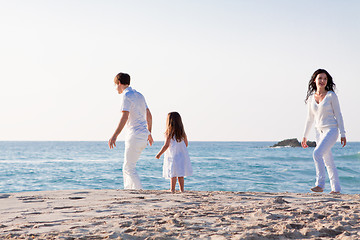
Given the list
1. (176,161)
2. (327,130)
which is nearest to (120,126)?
(176,161)

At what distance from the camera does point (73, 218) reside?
3.79m

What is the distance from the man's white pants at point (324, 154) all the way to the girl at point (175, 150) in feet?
6.57

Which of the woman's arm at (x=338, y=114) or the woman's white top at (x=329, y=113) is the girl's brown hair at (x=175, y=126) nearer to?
the woman's white top at (x=329, y=113)

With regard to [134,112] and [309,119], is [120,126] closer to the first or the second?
[134,112]

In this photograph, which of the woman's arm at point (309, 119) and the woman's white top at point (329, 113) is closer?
the woman's white top at point (329, 113)

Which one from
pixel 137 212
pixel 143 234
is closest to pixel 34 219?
pixel 137 212

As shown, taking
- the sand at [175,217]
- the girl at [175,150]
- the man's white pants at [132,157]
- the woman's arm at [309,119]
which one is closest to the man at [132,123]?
the man's white pants at [132,157]

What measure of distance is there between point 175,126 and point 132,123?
2.24 feet

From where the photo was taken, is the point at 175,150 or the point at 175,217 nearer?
the point at 175,217

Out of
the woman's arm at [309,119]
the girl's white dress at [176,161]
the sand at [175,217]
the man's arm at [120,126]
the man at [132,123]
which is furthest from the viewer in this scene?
the woman's arm at [309,119]

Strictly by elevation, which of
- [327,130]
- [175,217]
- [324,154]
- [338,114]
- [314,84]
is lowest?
[175,217]

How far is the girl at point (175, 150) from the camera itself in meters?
6.00

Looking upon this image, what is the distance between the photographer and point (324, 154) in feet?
19.3

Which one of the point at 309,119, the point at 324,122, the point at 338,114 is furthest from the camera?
the point at 309,119
